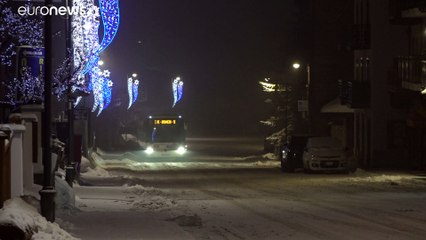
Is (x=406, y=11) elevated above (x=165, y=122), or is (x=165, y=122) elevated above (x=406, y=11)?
(x=406, y=11)

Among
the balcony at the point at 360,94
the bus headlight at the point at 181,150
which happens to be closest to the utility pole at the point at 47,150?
the balcony at the point at 360,94

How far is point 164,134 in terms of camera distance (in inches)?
2569

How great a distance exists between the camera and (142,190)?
27.8 metres

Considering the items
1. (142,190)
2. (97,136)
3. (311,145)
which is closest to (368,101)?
(311,145)

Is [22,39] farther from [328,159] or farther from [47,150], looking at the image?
[328,159]

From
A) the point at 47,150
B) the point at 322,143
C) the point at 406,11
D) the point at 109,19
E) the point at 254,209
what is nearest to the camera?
the point at 47,150

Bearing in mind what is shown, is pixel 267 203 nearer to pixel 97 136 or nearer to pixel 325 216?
pixel 325 216

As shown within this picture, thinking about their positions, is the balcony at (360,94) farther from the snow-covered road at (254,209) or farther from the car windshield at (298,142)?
the snow-covered road at (254,209)

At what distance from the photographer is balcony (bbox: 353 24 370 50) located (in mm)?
48281

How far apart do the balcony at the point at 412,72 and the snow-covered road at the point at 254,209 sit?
702cm

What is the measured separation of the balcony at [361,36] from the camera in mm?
48281

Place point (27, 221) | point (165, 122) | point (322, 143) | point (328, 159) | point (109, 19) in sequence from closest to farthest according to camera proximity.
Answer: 1. point (27, 221)
2. point (109, 19)
3. point (328, 159)
4. point (322, 143)
5. point (165, 122)

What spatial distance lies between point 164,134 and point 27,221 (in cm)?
5350

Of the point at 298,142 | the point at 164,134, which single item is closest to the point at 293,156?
the point at 298,142
